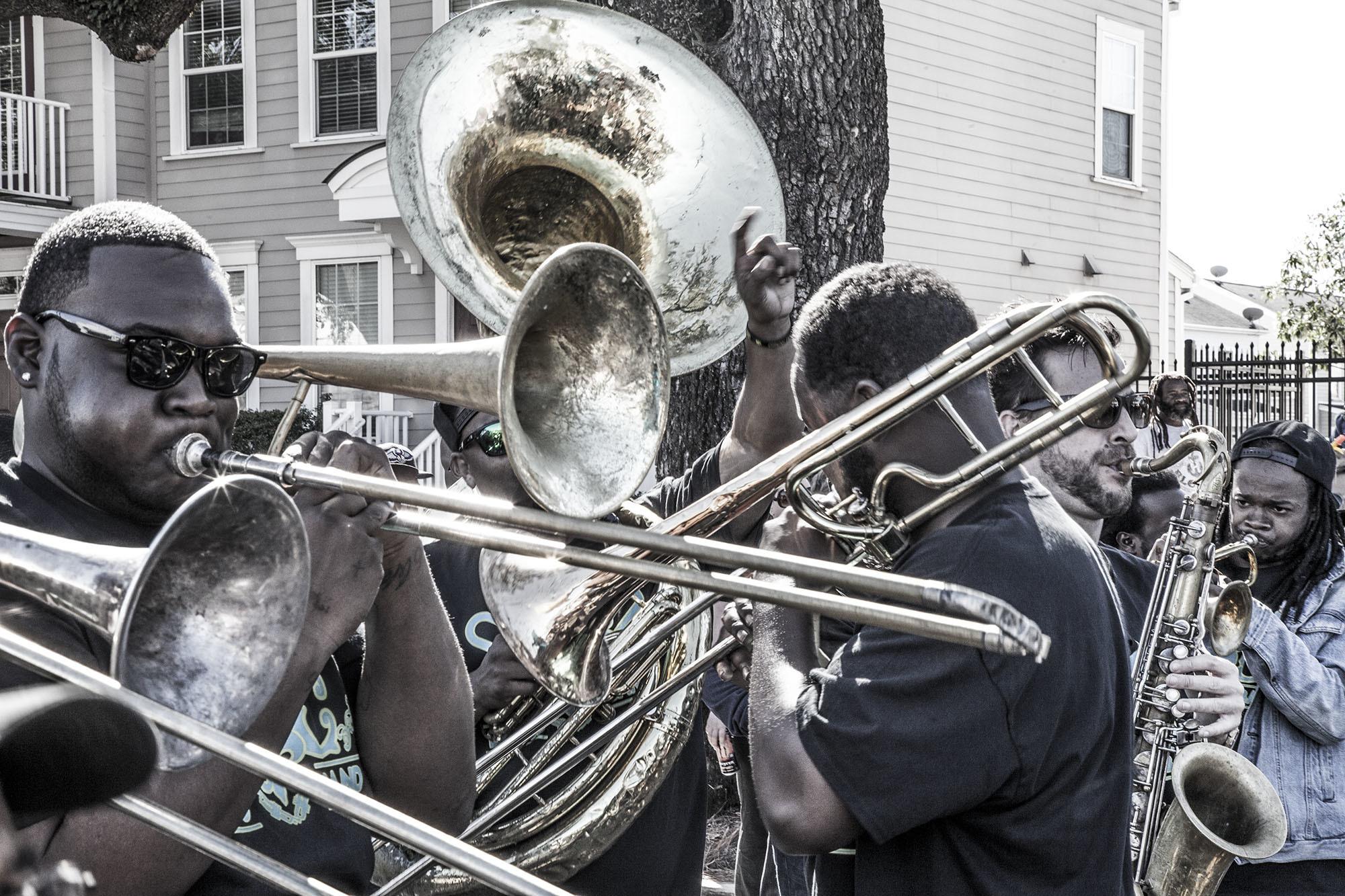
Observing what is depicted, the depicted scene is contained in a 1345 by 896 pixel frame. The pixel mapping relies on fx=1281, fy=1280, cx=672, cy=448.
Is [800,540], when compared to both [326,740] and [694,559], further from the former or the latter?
[694,559]

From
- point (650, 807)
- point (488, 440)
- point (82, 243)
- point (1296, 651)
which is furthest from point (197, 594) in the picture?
point (1296, 651)

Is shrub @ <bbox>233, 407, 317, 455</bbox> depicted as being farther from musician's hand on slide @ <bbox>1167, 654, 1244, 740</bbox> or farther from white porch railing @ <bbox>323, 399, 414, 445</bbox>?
musician's hand on slide @ <bbox>1167, 654, 1244, 740</bbox>

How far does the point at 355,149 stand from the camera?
11883mm

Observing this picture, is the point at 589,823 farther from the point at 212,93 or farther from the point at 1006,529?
the point at 212,93

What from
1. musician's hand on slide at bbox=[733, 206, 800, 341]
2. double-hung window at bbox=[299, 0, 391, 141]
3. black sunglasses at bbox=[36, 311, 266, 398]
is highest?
double-hung window at bbox=[299, 0, 391, 141]

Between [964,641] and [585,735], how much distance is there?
2.06m

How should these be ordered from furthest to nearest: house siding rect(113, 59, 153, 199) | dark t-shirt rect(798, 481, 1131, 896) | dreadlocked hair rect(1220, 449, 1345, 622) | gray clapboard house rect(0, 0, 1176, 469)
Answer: house siding rect(113, 59, 153, 199) → gray clapboard house rect(0, 0, 1176, 469) → dreadlocked hair rect(1220, 449, 1345, 622) → dark t-shirt rect(798, 481, 1131, 896)

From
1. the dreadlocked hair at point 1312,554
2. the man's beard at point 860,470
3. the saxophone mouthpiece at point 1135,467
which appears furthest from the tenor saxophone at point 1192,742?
the man's beard at point 860,470

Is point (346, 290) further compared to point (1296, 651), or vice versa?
point (346, 290)

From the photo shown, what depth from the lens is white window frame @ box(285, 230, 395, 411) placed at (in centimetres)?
1186

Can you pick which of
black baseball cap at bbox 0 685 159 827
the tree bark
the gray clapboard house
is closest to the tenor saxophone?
black baseball cap at bbox 0 685 159 827

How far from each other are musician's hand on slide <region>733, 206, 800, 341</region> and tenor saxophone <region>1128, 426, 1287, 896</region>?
3.98ft

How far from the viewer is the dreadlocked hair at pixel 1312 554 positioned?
345 centimetres

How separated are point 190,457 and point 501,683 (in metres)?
1.23
